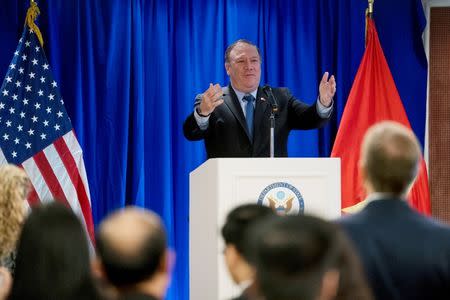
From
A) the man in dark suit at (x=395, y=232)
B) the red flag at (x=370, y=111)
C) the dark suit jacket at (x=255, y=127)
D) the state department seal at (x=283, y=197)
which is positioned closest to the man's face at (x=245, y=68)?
the dark suit jacket at (x=255, y=127)

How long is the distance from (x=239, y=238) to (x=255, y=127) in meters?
3.17

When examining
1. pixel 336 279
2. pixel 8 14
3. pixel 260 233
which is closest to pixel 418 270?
pixel 336 279

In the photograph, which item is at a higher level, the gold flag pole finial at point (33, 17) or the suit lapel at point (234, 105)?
the gold flag pole finial at point (33, 17)

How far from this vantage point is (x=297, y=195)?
4.10m

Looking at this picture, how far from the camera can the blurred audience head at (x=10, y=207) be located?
10.4 feet

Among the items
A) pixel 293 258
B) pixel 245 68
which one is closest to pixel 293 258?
pixel 293 258

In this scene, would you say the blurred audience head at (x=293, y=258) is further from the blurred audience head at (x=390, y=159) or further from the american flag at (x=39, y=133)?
the american flag at (x=39, y=133)

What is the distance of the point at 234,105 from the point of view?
5.57m

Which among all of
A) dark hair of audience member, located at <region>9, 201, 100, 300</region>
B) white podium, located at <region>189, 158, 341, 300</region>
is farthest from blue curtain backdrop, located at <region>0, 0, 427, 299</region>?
dark hair of audience member, located at <region>9, 201, 100, 300</region>

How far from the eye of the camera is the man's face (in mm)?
5605

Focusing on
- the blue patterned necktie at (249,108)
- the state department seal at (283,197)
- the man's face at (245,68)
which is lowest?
the state department seal at (283,197)

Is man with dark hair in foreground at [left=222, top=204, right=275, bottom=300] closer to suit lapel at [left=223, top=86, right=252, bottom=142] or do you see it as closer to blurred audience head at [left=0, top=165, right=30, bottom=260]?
blurred audience head at [left=0, top=165, right=30, bottom=260]

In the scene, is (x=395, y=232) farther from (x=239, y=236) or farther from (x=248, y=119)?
(x=248, y=119)

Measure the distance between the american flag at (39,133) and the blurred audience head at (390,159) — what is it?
398 cm
